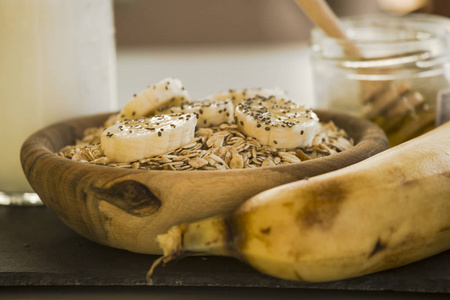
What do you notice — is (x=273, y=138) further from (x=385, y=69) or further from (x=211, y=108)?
(x=385, y=69)

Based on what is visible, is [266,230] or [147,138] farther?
[147,138]

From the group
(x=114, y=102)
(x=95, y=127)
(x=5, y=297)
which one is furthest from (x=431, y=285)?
(x=114, y=102)

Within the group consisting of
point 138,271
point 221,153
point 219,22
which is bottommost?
point 219,22

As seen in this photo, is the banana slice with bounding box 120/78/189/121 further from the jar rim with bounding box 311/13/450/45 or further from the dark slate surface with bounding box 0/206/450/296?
the jar rim with bounding box 311/13/450/45

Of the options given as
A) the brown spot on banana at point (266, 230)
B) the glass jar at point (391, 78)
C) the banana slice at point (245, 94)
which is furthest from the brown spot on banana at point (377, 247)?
the glass jar at point (391, 78)

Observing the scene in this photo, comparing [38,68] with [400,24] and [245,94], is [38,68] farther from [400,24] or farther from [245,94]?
[400,24]

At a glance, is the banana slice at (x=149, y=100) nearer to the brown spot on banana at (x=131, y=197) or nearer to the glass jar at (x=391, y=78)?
the brown spot on banana at (x=131, y=197)

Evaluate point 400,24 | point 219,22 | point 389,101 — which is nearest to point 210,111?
point 389,101
